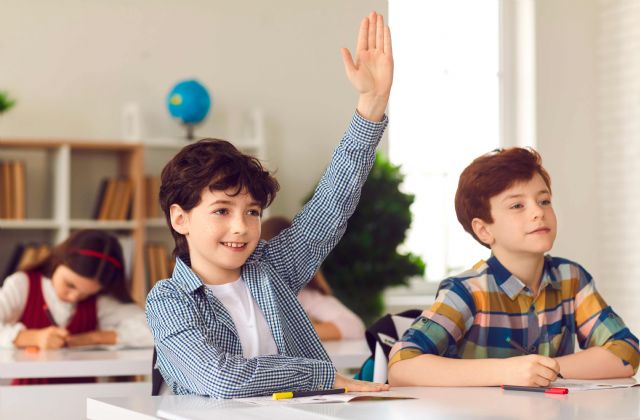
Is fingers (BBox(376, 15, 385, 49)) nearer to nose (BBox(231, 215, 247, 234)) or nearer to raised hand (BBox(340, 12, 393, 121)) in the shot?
raised hand (BBox(340, 12, 393, 121))

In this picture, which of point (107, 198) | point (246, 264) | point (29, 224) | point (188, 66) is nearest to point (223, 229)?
point (246, 264)

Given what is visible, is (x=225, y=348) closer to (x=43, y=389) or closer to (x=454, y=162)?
(x=43, y=389)

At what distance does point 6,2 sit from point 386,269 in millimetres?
2541

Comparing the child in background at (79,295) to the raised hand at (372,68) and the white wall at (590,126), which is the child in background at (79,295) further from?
the white wall at (590,126)

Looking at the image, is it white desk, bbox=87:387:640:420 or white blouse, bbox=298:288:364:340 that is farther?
white blouse, bbox=298:288:364:340

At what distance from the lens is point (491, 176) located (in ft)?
7.77

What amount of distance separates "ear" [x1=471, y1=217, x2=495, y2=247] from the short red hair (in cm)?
1

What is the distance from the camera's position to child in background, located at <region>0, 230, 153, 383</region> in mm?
3643

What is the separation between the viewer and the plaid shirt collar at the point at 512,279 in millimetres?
2293

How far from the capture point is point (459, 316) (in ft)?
7.38

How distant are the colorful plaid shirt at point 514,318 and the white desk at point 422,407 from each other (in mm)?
404

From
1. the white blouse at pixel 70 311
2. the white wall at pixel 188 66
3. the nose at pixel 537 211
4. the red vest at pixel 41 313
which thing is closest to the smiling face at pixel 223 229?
the nose at pixel 537 211

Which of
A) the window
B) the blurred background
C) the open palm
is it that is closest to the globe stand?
the blurred background

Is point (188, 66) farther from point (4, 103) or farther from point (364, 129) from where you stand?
point (364, 129)
